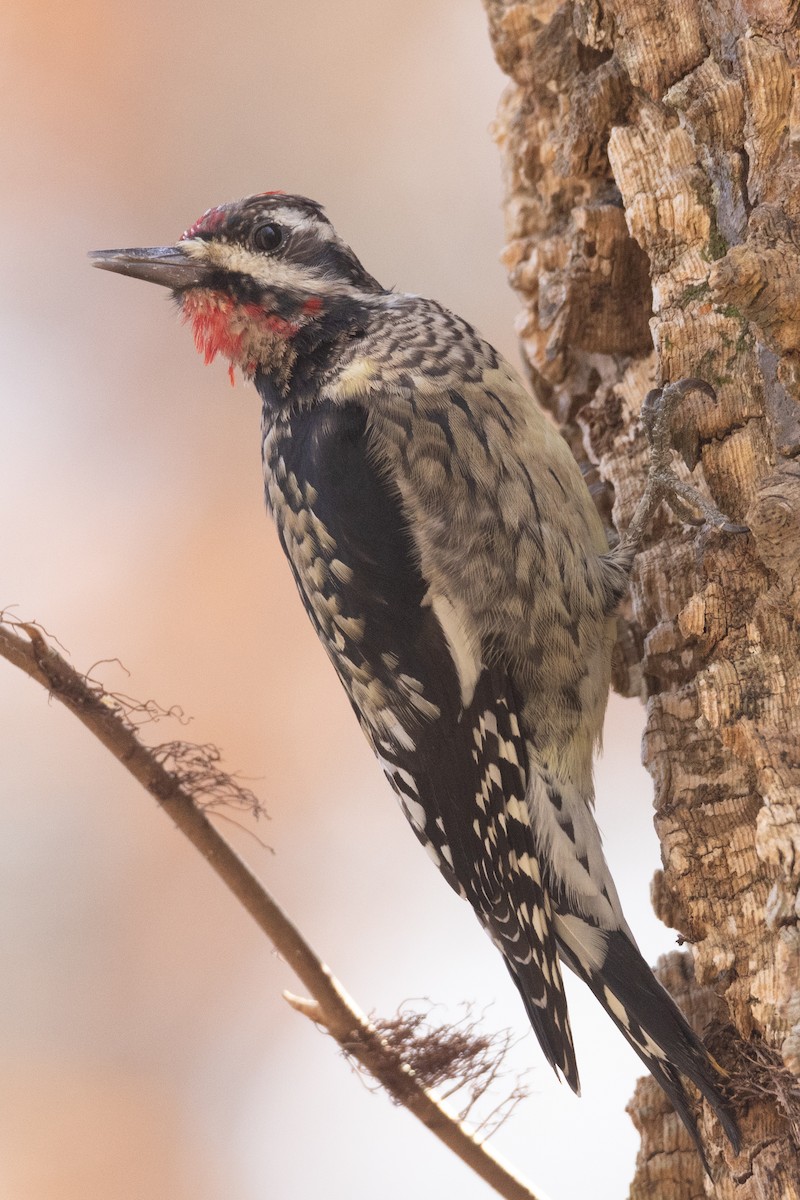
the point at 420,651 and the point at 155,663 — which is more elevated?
the point at 155,663

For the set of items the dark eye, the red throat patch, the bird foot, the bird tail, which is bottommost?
the bird tail

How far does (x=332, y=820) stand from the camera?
322 centimetres

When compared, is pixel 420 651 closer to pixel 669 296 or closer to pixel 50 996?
pixel 669 296

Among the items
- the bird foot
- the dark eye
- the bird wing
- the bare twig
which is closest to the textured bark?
the bird foot

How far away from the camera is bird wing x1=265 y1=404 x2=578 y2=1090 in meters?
1.88

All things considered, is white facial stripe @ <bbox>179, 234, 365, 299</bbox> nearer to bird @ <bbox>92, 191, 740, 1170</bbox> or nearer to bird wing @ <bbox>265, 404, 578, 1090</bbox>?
bird @ <bbox>92, 191, 740, 1170</bbox>

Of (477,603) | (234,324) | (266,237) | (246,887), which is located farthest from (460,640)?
(266,237)

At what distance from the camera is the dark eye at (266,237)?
211 centimetres

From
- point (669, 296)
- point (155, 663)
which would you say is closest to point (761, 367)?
point (669, 296)

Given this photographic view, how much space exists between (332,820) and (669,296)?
1.83m

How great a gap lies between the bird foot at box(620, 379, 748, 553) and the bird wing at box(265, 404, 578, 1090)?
14.7 inches

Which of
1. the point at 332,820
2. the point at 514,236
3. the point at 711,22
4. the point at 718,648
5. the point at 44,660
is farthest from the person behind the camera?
the point at 332,820

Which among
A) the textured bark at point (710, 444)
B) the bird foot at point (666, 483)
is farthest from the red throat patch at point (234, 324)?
the bird foot at point (666, 483)

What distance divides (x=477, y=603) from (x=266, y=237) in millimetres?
761
